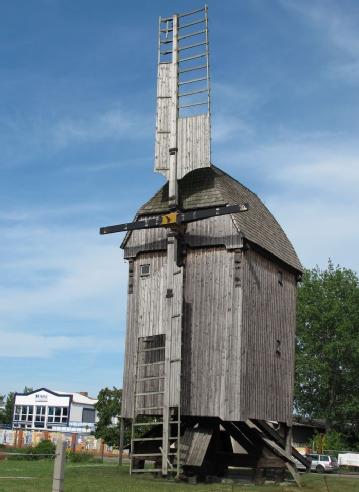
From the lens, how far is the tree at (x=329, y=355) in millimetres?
55719

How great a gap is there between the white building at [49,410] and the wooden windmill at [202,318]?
190 feet

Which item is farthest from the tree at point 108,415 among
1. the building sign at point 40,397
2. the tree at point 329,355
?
the building sign at point 40,397

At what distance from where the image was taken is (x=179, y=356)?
22.5 meters

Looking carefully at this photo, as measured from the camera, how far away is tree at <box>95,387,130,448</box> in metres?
48.3

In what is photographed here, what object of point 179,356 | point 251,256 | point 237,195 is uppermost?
point 237,195

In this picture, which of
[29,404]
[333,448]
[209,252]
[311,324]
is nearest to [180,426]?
[209,252]

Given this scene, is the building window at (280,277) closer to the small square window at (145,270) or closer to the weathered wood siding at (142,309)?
the weathered wood siding at (142,309)

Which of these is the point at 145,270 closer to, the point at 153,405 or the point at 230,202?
the point at 230,202

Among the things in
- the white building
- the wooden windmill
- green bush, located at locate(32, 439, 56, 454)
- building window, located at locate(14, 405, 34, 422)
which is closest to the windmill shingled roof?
the wooden windmill

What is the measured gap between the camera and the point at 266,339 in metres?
24.2

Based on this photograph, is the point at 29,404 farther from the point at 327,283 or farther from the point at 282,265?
the point at 282,265

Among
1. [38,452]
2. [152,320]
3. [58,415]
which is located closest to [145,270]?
[152,320]

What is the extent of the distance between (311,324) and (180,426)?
36.0 m

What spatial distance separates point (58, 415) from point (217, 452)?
198 ft
